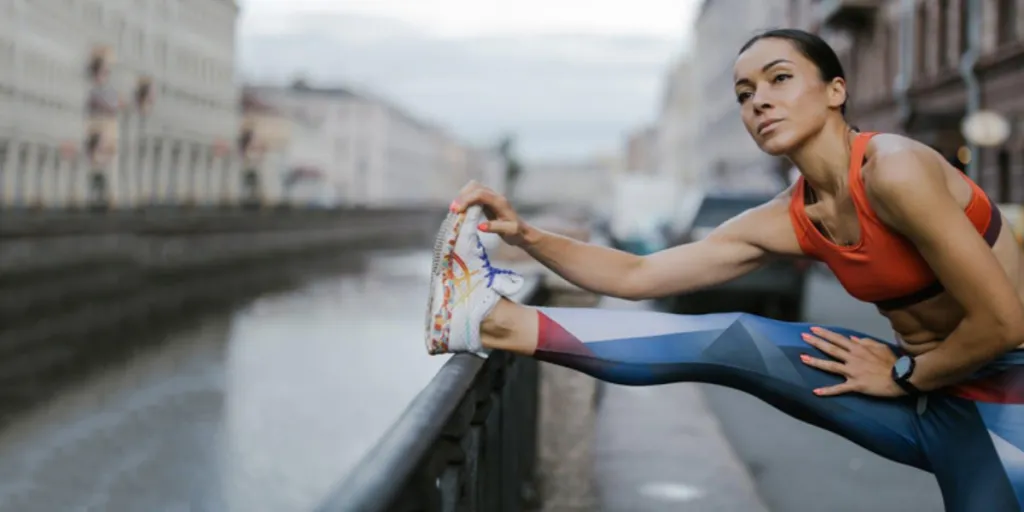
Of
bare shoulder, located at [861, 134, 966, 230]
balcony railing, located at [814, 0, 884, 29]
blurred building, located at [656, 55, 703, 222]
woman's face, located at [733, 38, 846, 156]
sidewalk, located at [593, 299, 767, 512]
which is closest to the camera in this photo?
bare shoulder, located at [861, 134, 966, 230]

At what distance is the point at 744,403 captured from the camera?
1013 cm

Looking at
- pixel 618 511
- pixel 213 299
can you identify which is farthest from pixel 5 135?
pixel 618 511

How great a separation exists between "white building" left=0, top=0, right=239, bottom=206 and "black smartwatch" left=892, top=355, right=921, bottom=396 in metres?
34.8

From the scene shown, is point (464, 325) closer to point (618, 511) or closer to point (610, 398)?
point (618, 511)

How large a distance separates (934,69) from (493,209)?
29.0m

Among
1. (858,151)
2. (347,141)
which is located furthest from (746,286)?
(347,141)

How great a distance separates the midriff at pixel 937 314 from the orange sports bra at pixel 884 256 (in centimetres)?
2

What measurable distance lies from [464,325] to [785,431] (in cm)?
620

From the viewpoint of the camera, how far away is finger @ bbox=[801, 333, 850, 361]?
294 cm

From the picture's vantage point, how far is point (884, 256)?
8.89ft

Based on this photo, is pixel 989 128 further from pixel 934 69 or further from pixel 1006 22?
pixel 934 69

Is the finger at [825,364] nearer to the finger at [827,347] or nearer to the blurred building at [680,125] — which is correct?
the finger at [827,347]

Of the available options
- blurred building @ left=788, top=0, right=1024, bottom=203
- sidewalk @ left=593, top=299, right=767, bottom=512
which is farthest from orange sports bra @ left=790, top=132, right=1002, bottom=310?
blurred building @ left=788, top=0, right=1024, bottom=203

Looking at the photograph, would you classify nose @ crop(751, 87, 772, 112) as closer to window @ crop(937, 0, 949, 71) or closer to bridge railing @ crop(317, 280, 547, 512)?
bridge railing @ crop(317, 280, 547, 512)
